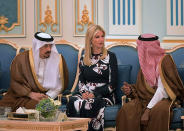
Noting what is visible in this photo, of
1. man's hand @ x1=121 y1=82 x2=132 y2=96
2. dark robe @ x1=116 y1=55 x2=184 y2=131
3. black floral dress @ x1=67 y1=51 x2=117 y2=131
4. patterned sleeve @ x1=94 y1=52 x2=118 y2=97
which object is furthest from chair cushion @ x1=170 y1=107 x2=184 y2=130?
patterned sleeve @ x1=94 y1=52 x2=118 y2=97

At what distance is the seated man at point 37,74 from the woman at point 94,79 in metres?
0.35

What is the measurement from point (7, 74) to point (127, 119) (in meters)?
2.29

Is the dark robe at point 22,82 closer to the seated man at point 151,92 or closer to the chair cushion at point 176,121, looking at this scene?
the seated man at point 151,92

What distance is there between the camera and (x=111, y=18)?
758 cm

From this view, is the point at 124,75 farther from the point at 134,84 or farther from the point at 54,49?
the point at 54,49

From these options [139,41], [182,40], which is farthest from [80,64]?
[182,40]

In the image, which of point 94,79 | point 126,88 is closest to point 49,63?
point 94,79

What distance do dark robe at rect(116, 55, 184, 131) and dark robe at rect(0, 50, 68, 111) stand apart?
46.7 inches

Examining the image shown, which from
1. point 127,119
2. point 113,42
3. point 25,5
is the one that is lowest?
point 127,119

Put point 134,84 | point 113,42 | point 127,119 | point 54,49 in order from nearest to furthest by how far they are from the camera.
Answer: point 127,119 → point 134,84 → point 54,49 → point 113,42

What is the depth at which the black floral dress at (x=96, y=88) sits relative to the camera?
624 centimetres

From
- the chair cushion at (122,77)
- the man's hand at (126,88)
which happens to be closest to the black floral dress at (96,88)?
the chair cushion at (122,77)

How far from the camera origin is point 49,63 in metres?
7.00

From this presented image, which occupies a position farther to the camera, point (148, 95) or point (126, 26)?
point (126, 26)
